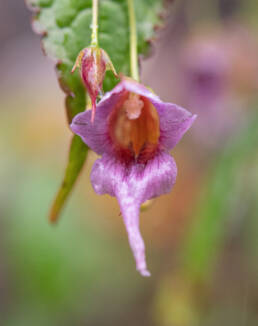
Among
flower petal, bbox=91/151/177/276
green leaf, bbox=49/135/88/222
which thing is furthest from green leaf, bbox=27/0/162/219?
flower petal, bbox=91/151/177/276

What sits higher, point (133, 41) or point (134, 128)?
point (133, 41)

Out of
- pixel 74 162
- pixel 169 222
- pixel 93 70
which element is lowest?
pixel 169 222

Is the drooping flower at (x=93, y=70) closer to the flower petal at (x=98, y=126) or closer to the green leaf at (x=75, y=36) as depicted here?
the flower petal at (x=98, y=126)

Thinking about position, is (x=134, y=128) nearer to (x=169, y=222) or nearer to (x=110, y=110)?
(x=110, y=110)

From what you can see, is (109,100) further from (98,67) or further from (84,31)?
(84,31)

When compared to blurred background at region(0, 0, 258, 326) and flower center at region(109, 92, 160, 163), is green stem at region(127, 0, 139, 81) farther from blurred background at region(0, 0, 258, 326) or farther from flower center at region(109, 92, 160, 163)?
blurred background at region(0, 0, 258, 326)

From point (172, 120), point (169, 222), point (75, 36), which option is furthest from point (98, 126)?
point (169, 222)

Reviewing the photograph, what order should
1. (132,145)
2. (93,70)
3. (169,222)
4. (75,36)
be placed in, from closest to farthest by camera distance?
(93,70), (132,145), (75,36), (169,222)
